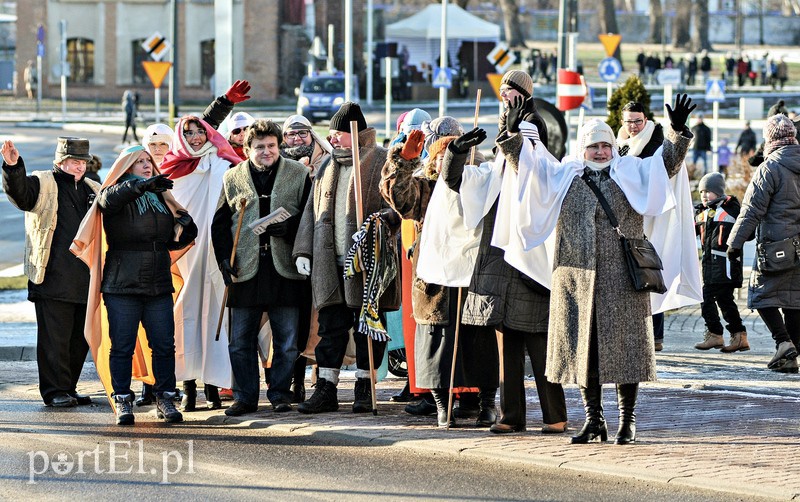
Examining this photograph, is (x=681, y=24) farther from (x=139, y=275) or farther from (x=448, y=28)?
(x=139, y=275)

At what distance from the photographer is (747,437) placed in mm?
9008

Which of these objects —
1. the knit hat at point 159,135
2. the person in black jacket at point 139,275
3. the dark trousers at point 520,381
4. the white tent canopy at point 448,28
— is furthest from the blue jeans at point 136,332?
the white tent canopy at point 448,28

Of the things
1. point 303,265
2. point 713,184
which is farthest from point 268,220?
point 713,184

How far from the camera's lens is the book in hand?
33.0 ft

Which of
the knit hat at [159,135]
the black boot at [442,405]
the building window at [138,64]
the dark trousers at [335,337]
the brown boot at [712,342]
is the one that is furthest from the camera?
the building window at [138,64]

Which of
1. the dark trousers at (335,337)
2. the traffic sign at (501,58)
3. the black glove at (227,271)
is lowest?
the dark trousers at (335,337)

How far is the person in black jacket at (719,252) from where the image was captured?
12984 mm

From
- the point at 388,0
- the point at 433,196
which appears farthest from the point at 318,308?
the point at 388,0

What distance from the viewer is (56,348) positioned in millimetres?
10688

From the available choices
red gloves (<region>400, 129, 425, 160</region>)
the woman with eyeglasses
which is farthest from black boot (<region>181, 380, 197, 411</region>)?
red gloves (<region>400, 129, 425, 160</region>)

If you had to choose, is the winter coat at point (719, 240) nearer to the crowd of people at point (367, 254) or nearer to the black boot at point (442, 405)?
the crowd of people at point (367, 254)

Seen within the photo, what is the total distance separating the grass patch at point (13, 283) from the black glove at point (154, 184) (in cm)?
870

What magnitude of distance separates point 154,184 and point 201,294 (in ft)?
4.02

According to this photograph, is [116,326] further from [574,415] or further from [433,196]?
[574,415]
